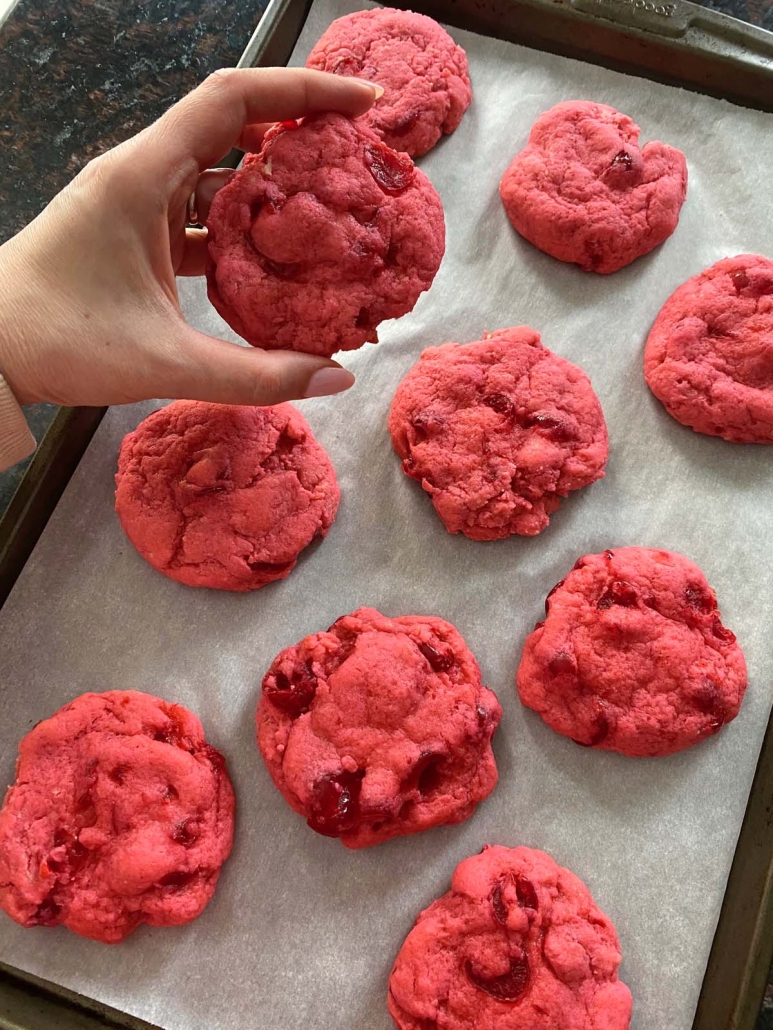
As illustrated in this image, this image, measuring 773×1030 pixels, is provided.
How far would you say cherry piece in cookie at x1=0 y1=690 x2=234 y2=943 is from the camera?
2.23 metres

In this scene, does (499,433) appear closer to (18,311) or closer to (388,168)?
(388,168)

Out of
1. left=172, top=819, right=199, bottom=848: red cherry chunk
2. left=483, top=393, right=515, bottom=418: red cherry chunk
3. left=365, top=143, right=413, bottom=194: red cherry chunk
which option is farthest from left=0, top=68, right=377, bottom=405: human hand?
left=172, top=819, right=199, bottom=848: red cherry chunk

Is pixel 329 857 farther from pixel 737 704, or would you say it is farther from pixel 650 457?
pixel 650 457

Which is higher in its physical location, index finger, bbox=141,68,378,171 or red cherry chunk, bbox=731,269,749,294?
index finger, bbox=141,68,378,171

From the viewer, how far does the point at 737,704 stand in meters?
2.43

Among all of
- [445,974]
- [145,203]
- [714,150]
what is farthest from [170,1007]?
[714,150]

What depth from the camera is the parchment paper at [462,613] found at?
2.29 metres

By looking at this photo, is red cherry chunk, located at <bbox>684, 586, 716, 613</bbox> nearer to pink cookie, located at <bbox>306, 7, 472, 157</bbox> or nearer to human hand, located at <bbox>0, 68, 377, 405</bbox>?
human hand, located at <bbox>0, 68, 377, 405</bbox>

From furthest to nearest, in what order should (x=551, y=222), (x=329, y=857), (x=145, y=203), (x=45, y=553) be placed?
1. (x=551, y=222)
2. (x=45, y=553)
3. (x=329, y=857)
4. (x=145, y=203)

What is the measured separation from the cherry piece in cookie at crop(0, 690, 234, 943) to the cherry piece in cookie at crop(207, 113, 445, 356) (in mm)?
1244

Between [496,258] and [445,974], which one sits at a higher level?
[496,258]

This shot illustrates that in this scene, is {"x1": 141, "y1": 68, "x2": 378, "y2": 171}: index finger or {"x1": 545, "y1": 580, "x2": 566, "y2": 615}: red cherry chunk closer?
{"x1": 141, "y1": 68, "x2": 378, "y2": 171}: index finger

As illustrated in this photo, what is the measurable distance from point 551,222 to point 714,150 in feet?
2.56

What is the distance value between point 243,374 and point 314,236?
392mm
